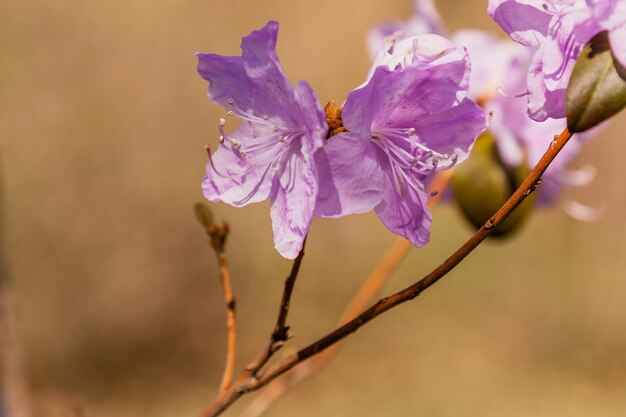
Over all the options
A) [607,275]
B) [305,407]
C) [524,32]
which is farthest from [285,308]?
[607,275]

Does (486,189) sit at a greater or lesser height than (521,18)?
lesser

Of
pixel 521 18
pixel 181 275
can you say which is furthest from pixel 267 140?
pixel 181 275

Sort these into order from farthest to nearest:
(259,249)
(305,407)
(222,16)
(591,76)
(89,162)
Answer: (222,16) → (259,249) → (89,162) → (305,407) → (591,76)

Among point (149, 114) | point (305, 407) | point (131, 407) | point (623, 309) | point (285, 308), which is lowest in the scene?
point (623, 309)

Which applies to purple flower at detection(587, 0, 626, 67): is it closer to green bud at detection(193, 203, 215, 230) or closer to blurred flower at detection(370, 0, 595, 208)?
green bud at detection(193, 203, 215, 230)

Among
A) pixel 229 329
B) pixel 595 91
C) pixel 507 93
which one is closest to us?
pixel 595 91

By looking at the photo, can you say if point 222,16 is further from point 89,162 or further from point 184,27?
point 89,162

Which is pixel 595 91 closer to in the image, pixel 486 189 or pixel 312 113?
pixel 312 113

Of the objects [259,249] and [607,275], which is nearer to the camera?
[259,249]

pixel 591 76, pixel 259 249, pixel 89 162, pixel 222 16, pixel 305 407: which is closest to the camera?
pixel 591 76
